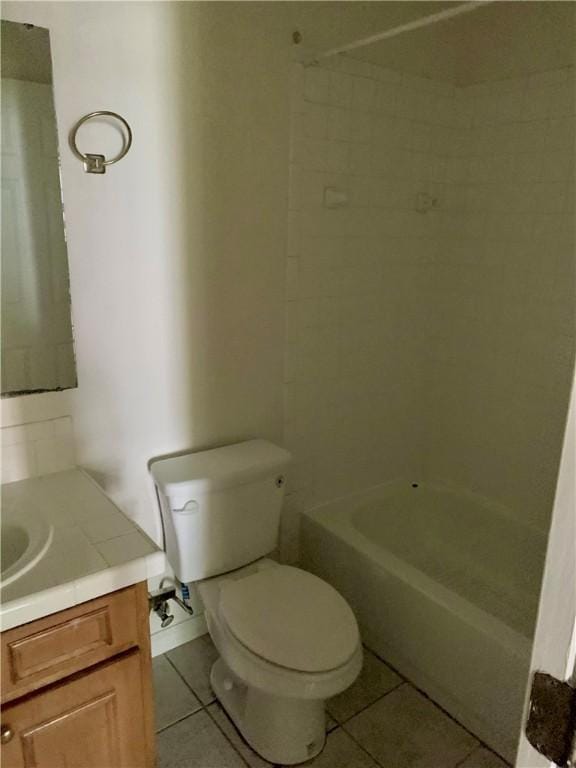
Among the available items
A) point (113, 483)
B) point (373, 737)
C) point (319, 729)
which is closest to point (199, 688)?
point (319, 729)

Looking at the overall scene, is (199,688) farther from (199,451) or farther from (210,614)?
(199,451)

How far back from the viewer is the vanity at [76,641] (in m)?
1.08

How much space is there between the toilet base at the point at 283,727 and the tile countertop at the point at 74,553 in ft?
2.32

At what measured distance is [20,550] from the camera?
1320 mm

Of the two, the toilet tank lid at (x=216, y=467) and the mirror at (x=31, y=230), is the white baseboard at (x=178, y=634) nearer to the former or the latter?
the toilet tank lid at (x=216, y=467)

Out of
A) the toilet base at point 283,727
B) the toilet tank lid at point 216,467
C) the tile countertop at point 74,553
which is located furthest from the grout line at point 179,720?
the tile countertop at point 74,553

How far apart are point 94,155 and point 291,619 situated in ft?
4.29

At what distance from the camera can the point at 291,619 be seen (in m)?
1.60

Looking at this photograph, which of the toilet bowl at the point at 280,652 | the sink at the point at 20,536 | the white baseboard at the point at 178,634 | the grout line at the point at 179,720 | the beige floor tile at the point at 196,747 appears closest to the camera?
the sink at the point at 20,536

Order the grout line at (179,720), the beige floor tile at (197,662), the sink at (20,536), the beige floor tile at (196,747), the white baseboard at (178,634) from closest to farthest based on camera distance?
1. the sink at (20,536)
2. the beige floor tile at (196,747)
3. the grout line at (179,720)
4. the beige floor tile at (197,662)
5. the white baseboard at (178,634)

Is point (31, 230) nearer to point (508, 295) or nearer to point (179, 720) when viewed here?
point (179, 720)

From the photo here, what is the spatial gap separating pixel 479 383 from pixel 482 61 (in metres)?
1.18

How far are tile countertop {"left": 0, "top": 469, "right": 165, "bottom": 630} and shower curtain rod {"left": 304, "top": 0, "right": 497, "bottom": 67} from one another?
4.58 feet

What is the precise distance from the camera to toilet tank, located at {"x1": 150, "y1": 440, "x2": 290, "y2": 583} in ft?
5.53
